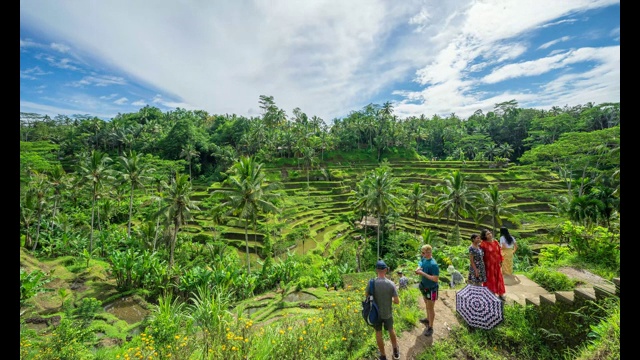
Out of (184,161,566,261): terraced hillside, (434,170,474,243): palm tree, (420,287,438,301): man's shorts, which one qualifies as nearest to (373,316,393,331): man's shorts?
(420,287,438,301): man's shorts

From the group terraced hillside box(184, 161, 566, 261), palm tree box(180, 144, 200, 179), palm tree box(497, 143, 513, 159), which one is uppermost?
palm tree box(497, 143, 513, 159)

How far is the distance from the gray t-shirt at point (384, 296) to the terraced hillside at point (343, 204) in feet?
54.8

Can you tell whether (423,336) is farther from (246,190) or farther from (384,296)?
(246,190)

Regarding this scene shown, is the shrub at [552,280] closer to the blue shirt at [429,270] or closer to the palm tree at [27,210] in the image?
the blue shirt at [429,270]

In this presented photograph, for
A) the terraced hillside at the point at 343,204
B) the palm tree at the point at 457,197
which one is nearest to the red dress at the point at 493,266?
the terraced hillside at the point at 343,204

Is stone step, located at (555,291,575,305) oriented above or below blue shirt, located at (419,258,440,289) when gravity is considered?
below

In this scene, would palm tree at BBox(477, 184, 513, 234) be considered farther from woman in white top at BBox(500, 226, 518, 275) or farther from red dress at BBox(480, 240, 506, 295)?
red dress at BBox(480, 240, 506, 295)

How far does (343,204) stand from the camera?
125 feet

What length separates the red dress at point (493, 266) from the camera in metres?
5.79

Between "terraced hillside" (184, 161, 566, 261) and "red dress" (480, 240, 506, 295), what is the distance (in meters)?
16.4

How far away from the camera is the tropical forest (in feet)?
16.1

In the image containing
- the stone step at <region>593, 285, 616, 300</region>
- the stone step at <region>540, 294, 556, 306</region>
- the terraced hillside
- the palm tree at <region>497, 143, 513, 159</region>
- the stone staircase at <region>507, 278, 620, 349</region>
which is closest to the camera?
the stone step at <region>593, 285, 616, 300</region>

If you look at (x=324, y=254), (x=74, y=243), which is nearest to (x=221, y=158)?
(x=74, y=243)
